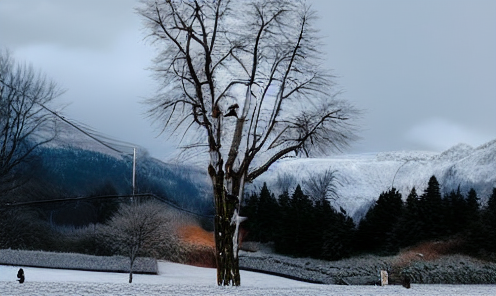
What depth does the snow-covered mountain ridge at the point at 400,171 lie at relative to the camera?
1465cm

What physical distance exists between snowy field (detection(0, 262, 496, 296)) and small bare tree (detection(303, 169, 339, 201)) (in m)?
2.55

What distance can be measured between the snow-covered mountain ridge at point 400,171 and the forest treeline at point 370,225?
35 cm

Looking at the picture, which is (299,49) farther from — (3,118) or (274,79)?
(3,118)

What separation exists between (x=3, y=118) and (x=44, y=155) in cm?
110

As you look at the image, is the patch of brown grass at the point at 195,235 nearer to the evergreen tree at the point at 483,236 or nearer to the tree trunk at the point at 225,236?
the tree trunk at the point at 225,236

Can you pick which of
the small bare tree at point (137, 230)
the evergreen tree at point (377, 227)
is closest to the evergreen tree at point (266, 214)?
the evergreen tree at point (377, 227)

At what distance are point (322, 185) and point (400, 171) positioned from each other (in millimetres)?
1847

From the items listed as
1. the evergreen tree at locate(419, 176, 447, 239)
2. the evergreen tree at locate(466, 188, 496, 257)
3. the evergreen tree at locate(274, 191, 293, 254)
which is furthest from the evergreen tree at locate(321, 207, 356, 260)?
the evergreen tree at locate(466, 188, 496, 257)

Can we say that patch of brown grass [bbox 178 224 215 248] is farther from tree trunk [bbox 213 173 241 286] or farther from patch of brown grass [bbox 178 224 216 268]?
tree trunk [bbox 213 173 241 286]

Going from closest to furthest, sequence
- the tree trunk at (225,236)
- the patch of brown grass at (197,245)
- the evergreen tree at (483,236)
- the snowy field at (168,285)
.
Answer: the snowy field at (168,285) → the tree trunk at (225,236) → the patch of brown grass at (197,245) → the evergreen tree at (483,236)

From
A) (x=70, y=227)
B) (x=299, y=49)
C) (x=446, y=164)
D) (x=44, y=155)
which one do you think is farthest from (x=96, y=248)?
(x=446, y=164)

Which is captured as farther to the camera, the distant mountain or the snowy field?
the distant mountain

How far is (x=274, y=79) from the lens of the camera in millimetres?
11523

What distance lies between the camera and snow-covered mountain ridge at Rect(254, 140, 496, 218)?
1465 centimetres
